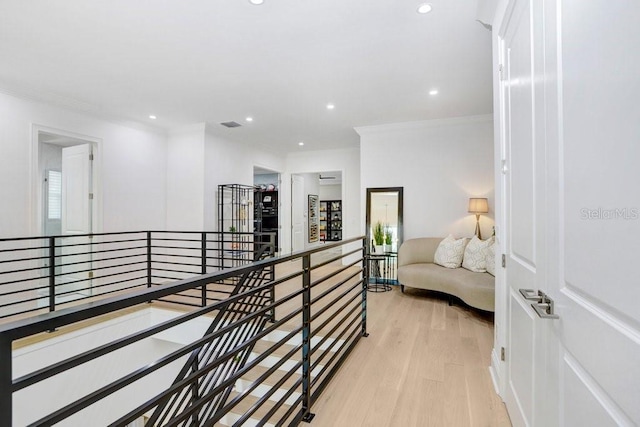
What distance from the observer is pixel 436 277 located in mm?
3902

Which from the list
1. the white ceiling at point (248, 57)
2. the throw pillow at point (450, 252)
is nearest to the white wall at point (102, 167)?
the white ceiling at point (248, 57)

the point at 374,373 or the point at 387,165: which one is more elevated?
the point at 387,165

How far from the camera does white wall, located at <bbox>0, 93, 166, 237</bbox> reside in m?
3.46

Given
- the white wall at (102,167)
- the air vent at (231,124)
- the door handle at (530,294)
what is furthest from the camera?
the air vent at (231,124)

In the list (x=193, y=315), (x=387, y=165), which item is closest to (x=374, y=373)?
(x=193, y=315)

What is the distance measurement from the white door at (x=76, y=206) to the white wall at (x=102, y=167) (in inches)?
6.9

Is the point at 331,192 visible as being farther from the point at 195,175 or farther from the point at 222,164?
the point at 195,175

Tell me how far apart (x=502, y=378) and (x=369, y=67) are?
275 cm

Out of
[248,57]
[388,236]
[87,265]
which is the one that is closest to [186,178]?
[87,265]

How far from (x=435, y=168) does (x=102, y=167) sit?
4.88 metres

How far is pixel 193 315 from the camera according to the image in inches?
40.5

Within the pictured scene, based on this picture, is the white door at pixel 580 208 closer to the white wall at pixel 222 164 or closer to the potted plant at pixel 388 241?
the potted plant at pixel 388 241

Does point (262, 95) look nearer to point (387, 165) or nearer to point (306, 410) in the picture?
point (387, 165)

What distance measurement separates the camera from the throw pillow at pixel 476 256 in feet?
12.5
